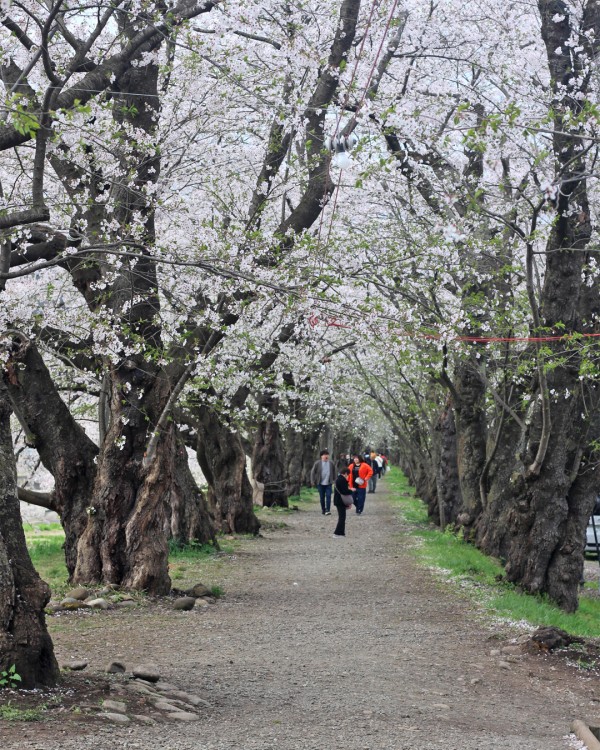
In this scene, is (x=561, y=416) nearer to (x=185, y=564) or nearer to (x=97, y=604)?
(x=97, y=604)

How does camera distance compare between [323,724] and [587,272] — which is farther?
[587,272]

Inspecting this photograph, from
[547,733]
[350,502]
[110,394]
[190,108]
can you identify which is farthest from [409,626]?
[350,502]

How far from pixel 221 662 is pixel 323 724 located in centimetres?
233

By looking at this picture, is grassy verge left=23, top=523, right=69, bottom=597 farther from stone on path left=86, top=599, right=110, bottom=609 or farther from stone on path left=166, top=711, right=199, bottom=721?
stone on path left=166, top=711, right=199, bottom=721

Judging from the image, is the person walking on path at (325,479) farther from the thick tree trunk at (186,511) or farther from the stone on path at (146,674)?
the stone on path at (146,674)

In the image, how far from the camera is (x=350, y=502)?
76.4 feet

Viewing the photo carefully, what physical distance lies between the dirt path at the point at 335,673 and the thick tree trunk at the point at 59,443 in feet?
7.53

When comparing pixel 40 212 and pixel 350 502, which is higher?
pixel 40 212

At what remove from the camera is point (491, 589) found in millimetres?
14383

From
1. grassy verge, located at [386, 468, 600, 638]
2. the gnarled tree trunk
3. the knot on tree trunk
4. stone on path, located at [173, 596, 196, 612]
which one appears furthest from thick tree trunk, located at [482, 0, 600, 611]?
the gnarled tree trunk

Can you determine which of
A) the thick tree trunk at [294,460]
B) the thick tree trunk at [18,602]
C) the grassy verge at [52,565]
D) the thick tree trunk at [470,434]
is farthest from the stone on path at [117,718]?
the thick tree trunk at [294,460]

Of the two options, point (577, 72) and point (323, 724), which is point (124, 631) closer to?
point (323, 724)

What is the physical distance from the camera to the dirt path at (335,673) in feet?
21.8

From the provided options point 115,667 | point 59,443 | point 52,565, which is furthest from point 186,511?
point 115,667
